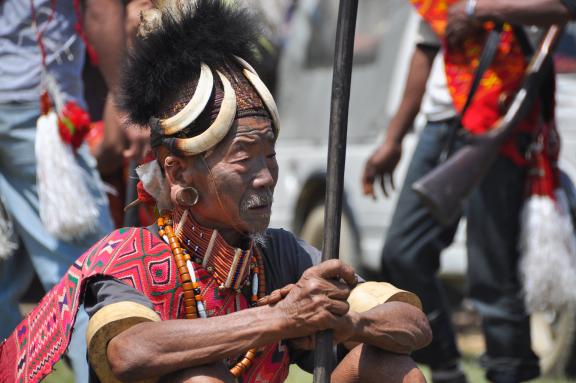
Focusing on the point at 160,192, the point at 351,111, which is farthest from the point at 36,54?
the point at 351,111

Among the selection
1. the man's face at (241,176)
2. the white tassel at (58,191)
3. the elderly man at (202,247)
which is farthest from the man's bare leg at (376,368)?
the white tassel at (58,191)

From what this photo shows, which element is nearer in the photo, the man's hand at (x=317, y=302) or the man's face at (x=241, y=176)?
the man's hand at (x=317, y=302)

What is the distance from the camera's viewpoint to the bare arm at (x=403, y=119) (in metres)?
5.27

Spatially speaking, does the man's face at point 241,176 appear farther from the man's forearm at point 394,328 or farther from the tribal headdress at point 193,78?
the man's forearm at point 394,328

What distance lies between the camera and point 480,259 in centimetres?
512

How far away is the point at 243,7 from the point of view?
3459 mm

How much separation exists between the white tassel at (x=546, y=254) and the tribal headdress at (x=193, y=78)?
6.40 feet

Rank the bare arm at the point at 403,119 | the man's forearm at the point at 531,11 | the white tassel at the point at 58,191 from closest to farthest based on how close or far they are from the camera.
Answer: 1. the white tassel at the point at 58,191
2. the man's forearm at the point at 531,11
3. the bare arm at the point at 403,119

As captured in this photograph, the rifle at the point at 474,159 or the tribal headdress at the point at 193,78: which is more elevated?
the tribal headdress at the point at 193,78

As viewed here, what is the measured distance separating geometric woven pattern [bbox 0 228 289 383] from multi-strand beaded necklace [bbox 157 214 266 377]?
0.02 metres

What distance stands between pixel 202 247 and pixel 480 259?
6.75 feet

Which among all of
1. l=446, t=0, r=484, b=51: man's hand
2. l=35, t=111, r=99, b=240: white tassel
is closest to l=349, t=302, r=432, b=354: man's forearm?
l=35, t=111, r=99, b=240: white tassel

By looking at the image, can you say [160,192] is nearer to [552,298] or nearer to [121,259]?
[121,259]

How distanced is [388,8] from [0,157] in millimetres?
4474
